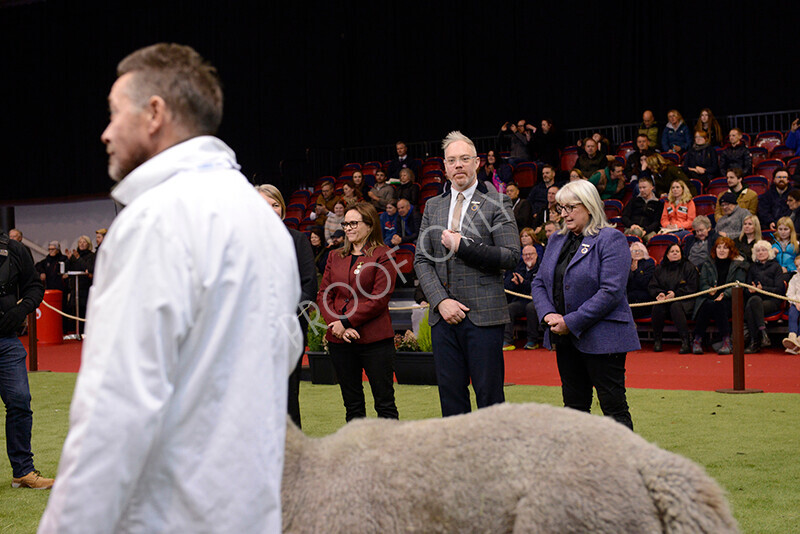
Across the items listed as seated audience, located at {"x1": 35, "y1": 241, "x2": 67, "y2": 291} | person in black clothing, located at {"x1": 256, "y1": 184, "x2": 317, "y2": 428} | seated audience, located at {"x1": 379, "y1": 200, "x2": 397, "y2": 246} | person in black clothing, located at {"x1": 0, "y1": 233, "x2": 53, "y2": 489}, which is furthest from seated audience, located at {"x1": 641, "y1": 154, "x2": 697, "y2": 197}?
seated audience, located at {"x1": 35, "y1": 241, "x2": 67, "y2": 291}

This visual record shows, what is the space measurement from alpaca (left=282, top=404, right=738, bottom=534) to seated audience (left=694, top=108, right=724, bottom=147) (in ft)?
43.1

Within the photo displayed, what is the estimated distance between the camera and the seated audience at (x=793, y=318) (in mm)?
10281

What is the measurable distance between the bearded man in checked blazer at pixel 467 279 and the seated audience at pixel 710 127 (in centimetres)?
1089

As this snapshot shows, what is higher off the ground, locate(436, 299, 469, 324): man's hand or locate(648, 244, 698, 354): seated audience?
locate(436, 299, 469, 324): man's hand

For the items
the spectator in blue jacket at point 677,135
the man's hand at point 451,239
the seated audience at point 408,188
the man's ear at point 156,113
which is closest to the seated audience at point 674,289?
the spectator in blue jacket at point 677,135

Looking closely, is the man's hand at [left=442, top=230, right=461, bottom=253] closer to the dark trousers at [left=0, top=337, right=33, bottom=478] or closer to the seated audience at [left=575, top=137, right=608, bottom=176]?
the dark trousers at [left=0, top=337, right=33, bottom=478]

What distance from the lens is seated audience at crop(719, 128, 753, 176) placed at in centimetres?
1337

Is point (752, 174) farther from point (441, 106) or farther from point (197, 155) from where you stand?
point (197, 155)

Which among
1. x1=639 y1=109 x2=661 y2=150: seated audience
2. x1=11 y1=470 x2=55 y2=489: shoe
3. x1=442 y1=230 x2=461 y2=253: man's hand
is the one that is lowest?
x1=11 y1=470 x2=55 y2=489: shoe

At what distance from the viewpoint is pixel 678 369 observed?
9.62m

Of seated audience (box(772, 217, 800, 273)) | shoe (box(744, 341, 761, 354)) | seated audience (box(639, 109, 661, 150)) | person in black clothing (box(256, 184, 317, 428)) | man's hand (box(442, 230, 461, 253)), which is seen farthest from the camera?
seated audience (box(639, 109, 661, 150))

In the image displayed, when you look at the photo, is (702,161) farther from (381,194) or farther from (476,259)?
(476,259)

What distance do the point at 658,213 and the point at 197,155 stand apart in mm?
12228

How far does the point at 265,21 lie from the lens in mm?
20203
